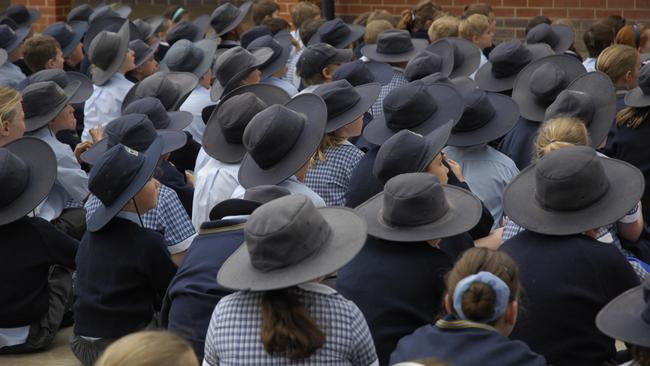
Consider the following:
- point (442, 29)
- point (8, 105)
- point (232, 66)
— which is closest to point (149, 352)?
point (8, 105)

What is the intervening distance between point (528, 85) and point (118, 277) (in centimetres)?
325

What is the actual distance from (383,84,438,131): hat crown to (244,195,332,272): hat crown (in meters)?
2.48

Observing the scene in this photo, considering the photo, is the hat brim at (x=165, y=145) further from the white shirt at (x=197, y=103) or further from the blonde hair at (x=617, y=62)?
the blonde hair at (x=617, y=62)

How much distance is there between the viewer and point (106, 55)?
29.8ft

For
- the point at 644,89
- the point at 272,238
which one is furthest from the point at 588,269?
the point at 644,89

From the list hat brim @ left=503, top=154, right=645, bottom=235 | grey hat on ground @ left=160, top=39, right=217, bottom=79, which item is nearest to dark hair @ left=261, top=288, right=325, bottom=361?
hat brim @ left=503, top=154, right=645, bottom=235

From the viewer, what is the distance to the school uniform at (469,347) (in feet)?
11.0

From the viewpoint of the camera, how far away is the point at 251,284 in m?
3.58

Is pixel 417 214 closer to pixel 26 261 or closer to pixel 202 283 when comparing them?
pixel 202 283

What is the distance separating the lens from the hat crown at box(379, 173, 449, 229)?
4270 mm

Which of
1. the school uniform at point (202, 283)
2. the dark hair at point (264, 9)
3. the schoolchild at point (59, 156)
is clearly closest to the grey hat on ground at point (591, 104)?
the school uniform at point (202, 283)

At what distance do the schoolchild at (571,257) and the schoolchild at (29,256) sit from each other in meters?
2.44

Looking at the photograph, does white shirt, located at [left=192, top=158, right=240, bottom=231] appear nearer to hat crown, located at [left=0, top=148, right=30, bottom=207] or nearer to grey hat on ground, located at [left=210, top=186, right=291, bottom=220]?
hat crown, located at [left=0, top=148, right=30, bottom=207]

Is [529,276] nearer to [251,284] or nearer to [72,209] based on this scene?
[251,284]
